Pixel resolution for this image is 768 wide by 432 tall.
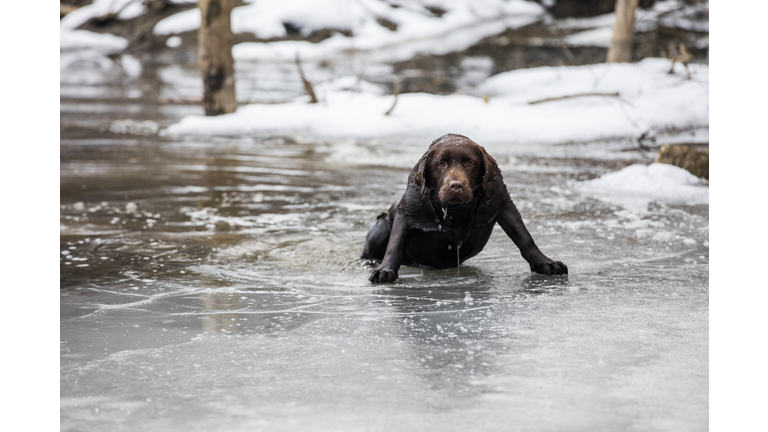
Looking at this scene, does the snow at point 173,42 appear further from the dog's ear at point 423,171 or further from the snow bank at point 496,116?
the dog's ear at point 423,171

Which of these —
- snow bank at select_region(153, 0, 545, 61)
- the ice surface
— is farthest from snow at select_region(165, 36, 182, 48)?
the ice surface

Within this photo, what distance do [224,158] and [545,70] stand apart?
9.86 meters

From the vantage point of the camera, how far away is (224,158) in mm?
10344

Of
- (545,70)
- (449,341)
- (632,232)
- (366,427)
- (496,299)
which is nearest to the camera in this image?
(366,427)

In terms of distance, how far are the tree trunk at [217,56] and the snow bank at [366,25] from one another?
10280 mm

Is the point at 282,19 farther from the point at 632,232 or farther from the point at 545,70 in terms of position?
the point at 632,232

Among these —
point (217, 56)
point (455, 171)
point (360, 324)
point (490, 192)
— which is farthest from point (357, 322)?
point (217, 56)

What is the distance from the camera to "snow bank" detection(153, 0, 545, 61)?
2539cm

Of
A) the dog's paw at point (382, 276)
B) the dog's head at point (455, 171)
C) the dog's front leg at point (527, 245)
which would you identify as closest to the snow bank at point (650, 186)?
the dog's front leg at point (527, 245)

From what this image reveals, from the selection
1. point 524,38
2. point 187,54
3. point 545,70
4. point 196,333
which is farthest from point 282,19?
point 196,333

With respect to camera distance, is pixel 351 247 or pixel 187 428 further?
pixel 351 247

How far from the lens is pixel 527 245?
4.48m

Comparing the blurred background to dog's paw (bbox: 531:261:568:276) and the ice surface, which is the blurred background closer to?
the ice surface

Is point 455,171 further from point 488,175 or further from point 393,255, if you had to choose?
point 393,255
